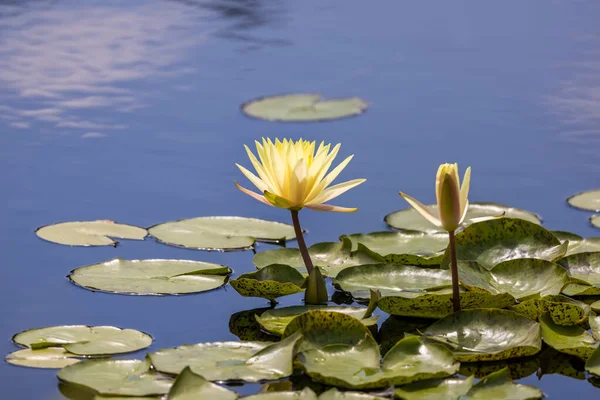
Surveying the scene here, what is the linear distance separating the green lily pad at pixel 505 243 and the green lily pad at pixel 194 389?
2.93 ft

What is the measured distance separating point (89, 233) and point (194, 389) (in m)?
1.19

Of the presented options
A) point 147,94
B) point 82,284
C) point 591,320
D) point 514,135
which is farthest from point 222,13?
point 591,320

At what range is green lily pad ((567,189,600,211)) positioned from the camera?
3117 mm

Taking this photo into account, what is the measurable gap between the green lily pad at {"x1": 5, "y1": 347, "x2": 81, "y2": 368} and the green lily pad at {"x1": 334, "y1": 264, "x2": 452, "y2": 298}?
757 mm

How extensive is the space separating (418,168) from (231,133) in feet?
2.92

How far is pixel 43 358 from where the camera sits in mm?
2039

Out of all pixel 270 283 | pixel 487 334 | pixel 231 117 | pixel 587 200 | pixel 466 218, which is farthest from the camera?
pixel 231 117

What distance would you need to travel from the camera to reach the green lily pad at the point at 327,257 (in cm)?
258

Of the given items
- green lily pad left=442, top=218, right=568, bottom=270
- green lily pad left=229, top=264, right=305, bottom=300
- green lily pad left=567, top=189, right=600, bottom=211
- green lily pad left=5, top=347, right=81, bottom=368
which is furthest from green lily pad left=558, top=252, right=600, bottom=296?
green lily pad left=5, top=347, right=81, bottom=368

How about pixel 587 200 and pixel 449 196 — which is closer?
pixel 449 196

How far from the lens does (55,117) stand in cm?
419

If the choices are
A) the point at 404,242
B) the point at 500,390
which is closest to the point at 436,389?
the point at 500,390

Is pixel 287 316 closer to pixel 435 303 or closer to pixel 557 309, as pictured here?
pixel 435 303

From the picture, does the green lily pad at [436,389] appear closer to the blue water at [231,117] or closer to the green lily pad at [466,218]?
the blue water at [231,117]
